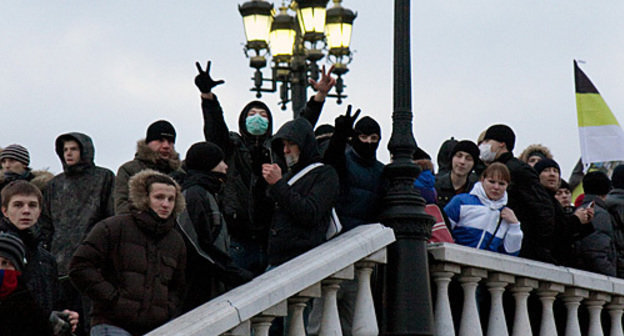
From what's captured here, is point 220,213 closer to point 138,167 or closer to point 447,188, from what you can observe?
point 138,167

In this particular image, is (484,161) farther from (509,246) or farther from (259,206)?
(259,206)

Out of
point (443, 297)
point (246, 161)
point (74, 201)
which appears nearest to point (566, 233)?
point (443, 297)

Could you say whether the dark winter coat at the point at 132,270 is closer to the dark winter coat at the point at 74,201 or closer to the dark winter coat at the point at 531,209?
the dark winter coat at the point at 74,201

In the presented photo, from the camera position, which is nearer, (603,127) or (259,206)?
(259,206)

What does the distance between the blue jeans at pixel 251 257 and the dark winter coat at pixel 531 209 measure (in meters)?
2.08

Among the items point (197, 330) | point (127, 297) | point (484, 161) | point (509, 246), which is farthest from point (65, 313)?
point (484, 161)

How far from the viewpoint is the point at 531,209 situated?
9414mm

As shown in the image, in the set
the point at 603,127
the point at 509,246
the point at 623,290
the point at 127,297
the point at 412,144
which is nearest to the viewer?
the point at 127,297

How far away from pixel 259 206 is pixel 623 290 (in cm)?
327

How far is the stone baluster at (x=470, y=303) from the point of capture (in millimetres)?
8391

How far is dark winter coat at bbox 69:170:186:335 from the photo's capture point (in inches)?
283

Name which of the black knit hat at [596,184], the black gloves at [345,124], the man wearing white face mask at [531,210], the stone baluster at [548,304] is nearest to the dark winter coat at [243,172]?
the black gloves at [345,124]

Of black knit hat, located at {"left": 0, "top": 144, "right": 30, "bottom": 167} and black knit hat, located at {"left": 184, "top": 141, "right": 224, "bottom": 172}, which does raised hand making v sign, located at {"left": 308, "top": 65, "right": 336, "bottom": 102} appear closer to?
black knit hat, located at {"left": 184, "top": 141, "right": 224, "bottom": 172}

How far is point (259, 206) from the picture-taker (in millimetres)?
8711
